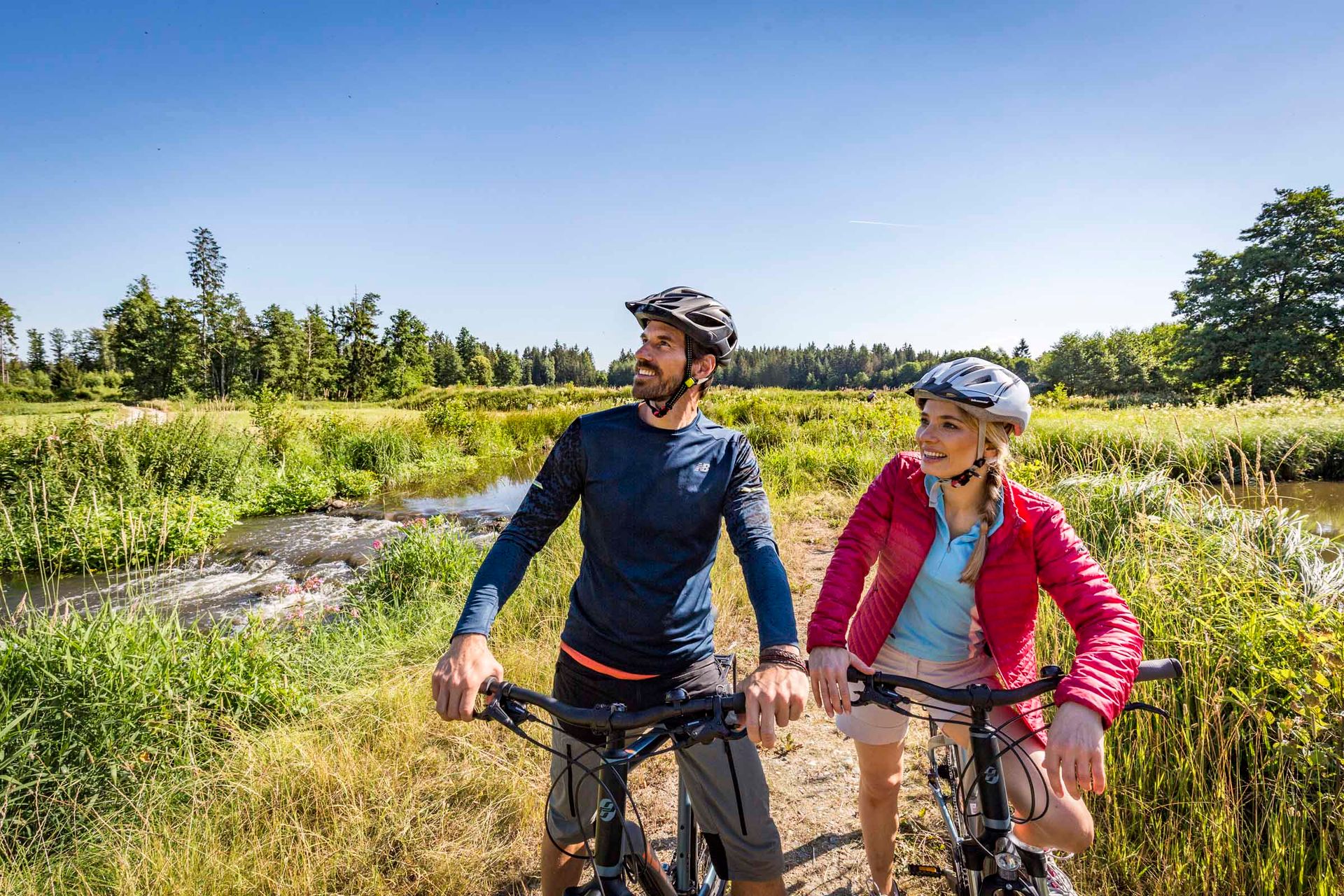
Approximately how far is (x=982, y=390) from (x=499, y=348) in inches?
3869

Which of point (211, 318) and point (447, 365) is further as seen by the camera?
point (447, 365)

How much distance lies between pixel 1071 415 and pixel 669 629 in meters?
17.6

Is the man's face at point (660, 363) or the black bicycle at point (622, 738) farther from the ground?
the man's face at point (660, 363)

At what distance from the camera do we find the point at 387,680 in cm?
464

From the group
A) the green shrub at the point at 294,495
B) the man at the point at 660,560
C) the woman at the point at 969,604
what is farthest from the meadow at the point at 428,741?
the green shrub at the point at 294,495

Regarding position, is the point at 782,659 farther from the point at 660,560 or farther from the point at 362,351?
the point at 362,351

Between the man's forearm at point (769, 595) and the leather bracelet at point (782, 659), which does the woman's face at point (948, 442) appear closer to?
the man's forearm at point (769, 595)

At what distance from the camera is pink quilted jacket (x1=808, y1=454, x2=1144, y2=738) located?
149 cm

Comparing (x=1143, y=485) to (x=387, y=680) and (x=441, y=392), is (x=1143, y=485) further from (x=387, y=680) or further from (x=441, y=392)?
(x=441, y=392)

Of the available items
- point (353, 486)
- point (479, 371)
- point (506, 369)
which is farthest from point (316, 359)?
point (353, 486)

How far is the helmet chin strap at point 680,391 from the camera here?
6.28ft

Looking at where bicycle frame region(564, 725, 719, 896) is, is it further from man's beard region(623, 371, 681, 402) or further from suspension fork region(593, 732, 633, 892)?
man's beard region(623, 371, 681, 402)

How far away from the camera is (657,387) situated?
191cm

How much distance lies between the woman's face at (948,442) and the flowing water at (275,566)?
18.6 feet
